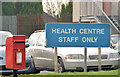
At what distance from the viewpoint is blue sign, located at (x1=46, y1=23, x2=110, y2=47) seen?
12.4 m

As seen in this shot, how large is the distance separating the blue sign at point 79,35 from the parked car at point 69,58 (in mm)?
776

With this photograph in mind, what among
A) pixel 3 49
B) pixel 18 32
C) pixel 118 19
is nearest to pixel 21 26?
pixel 18 32

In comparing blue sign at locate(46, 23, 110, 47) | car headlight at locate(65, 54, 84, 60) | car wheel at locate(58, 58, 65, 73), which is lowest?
car wheel at locate(58, 58, 65, 73)

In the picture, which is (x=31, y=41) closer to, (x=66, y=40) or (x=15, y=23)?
(x=66, y=40)

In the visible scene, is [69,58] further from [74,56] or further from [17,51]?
[17,51]

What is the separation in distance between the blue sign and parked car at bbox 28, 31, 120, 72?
78cm

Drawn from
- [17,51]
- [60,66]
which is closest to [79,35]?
[60,66]

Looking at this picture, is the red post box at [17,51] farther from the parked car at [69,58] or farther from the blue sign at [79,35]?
the parked car at [69,58]

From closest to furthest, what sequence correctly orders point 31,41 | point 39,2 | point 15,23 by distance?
point 31,41
point 15,23
point 39,2

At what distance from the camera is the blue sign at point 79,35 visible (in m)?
12.4

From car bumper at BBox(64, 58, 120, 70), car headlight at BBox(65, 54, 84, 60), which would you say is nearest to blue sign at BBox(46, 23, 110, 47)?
car headlight at BBox(65, 54, 84, 60)

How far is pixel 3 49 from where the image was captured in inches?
491

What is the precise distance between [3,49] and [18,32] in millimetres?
29862

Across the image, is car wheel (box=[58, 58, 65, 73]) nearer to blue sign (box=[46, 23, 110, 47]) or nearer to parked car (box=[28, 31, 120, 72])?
parked car (box=[28, 31, 120, 72])
